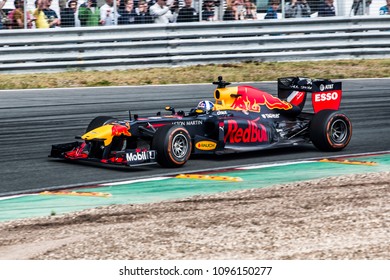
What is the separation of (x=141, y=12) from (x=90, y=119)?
5393 mm

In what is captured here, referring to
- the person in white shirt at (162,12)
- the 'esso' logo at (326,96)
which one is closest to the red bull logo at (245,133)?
the 'esso' logo at (326,96)

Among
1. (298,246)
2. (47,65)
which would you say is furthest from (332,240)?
(47,65)

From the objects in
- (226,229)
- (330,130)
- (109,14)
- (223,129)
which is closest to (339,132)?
(330,130)

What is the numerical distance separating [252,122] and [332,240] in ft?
13.4

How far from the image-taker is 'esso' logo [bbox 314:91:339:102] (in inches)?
448

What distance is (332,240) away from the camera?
6.74 metres

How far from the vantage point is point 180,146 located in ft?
32.7

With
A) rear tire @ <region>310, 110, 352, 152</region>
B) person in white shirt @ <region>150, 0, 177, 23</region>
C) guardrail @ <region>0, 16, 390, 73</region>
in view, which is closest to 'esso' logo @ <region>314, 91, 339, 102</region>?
rear tire @ <region>310, 110, 352, 152</region>

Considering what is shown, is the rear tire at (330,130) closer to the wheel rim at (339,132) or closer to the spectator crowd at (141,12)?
the wheel rim at (339,132)

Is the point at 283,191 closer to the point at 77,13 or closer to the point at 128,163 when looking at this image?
the point at 128,163

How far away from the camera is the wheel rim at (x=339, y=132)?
11.0m

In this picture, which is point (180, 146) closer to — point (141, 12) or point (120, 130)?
point (120, 130)

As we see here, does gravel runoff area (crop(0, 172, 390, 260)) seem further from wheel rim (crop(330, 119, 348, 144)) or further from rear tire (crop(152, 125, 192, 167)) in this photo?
wheel rim (crop(330, 119, 348, 144))

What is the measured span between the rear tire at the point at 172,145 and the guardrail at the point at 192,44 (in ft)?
26.6
